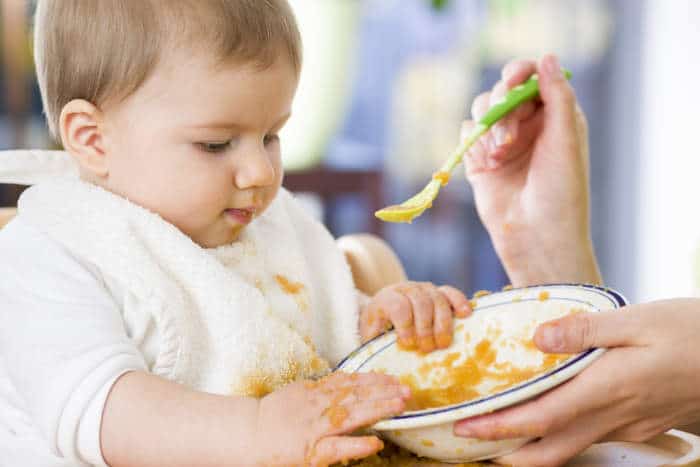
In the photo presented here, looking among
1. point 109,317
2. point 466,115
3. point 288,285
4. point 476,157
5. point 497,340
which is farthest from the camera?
point 466,115

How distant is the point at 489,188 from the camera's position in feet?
4.76

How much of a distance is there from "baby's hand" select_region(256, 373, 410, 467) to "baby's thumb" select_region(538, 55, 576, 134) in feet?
2.31

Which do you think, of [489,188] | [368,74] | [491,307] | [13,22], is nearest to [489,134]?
[489,188]

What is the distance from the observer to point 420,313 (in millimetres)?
979

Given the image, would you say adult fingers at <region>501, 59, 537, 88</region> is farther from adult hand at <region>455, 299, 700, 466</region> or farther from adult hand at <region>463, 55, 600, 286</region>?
adult hand at <region>455, 299, 700, 466</region>

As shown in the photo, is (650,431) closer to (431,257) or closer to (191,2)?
(191,2)

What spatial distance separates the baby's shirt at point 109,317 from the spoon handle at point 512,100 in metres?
0.41

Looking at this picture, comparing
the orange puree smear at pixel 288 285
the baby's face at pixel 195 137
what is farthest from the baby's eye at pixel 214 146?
the orange puree smear at pixel 288 285

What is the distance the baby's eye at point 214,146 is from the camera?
0.94 m

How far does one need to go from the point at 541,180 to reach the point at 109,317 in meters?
0.78

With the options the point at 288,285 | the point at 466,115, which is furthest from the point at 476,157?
the point at 466,115

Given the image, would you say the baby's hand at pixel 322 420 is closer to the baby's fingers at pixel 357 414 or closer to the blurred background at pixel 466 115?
the baby's fingers at pixel 357 414

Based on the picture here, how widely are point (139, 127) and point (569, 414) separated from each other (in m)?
0.53

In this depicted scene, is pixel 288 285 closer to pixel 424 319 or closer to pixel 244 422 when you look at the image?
pixel 424 319
